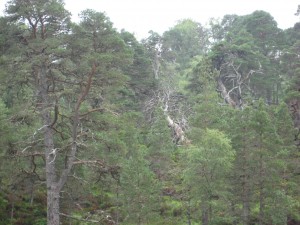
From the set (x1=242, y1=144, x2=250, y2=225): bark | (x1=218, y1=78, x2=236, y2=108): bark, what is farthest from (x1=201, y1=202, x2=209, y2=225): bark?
(x1=218, y1=78, x2=236, y2=108): bark

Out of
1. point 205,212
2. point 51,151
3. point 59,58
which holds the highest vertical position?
point 59,58

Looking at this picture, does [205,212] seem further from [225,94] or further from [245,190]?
[225,94]

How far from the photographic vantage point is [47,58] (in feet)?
48.3

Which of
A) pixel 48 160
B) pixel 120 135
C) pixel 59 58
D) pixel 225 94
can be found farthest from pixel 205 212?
pixel 225 94

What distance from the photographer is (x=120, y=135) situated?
1014 inches

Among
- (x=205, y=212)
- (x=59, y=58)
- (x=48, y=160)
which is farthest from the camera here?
(x=205, y=212)

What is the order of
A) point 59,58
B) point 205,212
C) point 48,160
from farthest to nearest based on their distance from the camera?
point 205,212 < point 48,160 < point 59,58

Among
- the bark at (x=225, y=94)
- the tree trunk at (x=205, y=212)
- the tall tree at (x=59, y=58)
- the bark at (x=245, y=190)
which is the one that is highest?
the bark at (x=225, y=94)

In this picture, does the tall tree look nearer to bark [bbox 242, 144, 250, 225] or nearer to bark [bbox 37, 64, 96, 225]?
bark [bbox 37, 64, 96, 225]

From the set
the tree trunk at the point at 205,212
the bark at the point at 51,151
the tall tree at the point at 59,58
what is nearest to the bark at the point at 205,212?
the tree trunk at the point at 205,212

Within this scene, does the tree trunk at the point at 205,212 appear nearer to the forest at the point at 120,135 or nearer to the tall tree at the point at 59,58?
the forest at the point at 120,135

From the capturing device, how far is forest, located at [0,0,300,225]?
15195 mm

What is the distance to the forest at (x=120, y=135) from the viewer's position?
598 inches

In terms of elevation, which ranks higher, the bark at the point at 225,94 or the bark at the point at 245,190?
the bark at the point at 225,94
